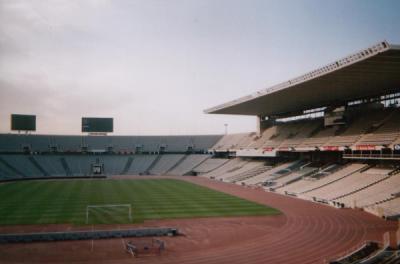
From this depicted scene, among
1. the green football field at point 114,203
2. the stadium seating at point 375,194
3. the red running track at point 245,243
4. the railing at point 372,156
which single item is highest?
the railing at point 372,156

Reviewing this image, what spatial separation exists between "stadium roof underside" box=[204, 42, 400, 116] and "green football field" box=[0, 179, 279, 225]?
14169mm

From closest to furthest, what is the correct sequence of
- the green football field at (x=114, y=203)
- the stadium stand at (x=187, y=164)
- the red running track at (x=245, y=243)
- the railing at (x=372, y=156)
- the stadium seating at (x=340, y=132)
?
the red running track at (x=245, y=243)
the green football field at (x=114, y=203)
the railing at (x=372, y=156)
the stadium seating at (x=340, y=132)
the stadium stand at (x=187, y=164)

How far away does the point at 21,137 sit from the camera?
285 feet

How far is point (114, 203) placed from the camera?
39.8 m

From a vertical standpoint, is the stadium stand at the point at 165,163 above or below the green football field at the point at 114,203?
above

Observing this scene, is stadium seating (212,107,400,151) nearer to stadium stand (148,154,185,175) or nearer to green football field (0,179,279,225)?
green football field (0,179,279,225)

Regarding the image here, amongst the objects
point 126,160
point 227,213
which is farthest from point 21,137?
point 227,213

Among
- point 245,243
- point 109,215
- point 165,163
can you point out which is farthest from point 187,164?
point 245,243

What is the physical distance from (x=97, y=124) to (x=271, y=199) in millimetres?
58087

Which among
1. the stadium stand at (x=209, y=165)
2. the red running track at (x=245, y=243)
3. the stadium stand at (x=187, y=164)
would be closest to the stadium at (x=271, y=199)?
the red running track at (x=245, y=243)

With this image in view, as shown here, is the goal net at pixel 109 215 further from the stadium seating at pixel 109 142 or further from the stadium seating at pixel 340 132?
the stadium seating at pixel 109 142

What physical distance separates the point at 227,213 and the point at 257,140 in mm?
42414

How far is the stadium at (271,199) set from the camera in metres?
23.0

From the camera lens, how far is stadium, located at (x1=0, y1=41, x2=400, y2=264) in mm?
23047
